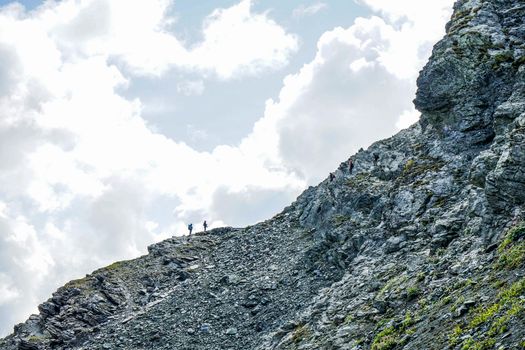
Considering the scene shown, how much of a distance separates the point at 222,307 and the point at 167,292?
563 inches

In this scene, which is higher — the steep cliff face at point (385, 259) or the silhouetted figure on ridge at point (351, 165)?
the silhouetted figure on ridge at point (351, 165)

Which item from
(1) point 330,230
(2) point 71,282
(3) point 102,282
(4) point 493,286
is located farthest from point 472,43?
(2) point 71,282

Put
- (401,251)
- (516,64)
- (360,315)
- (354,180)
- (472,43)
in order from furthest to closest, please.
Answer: (354,180) < (472,43) < (516,64) < (401,251) < (360,315)

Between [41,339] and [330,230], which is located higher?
[41,339]

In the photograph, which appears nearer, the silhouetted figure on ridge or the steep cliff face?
the steep cliff face

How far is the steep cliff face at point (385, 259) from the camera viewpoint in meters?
34.2

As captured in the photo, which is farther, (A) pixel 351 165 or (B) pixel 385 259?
(A) pixel 351 165

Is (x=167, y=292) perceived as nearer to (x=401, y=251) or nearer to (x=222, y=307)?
(x=222, y=307)

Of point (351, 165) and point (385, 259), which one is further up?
point (351, 165)

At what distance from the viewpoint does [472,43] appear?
56062 millimetres

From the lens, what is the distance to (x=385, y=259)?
50.1 metres

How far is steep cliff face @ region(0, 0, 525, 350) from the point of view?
3419 cm

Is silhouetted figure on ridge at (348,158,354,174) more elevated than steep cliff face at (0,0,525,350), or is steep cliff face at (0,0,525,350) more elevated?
silhouetted figure on ridge at (348,158,354,174)

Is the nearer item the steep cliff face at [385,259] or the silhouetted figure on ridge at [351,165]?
the steep cliff face at [385,259]
